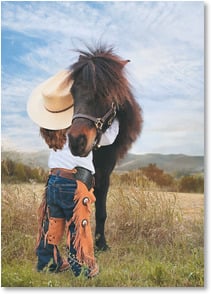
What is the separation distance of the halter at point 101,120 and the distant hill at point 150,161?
215 mm

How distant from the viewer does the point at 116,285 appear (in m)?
2.49

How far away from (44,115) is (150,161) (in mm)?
583

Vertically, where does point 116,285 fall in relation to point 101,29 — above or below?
below

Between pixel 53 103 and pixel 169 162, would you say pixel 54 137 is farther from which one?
pixel 169 162

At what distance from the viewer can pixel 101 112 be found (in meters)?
2.41

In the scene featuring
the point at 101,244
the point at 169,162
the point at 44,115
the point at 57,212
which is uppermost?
the point at 44,115

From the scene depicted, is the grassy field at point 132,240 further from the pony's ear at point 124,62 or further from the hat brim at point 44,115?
the pony's ear at point 124,62

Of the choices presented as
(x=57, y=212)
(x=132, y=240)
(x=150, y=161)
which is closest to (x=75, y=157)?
(x=57, y=212)

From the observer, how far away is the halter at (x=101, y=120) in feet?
7.75

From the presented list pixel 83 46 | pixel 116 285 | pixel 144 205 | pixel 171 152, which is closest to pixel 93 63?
pixel 83 46

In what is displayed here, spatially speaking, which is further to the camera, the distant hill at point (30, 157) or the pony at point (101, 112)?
the distant hill at point (30, 157)

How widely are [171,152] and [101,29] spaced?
0.72 m

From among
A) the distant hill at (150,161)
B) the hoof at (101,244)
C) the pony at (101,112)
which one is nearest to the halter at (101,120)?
the pony at (101,112)

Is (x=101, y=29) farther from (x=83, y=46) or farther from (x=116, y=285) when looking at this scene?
(x=116, y=285)
